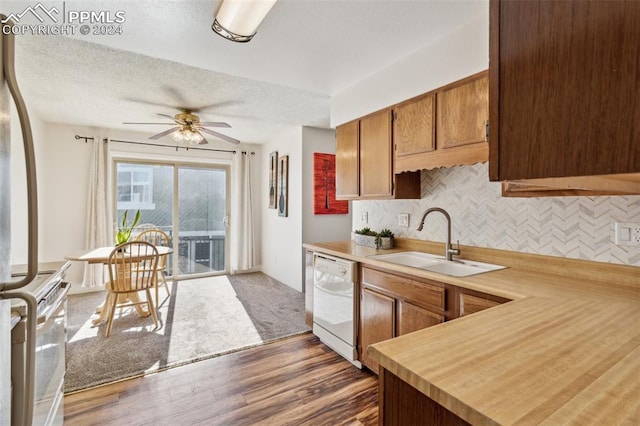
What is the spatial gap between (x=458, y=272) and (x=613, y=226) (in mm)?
829

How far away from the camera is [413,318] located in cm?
186

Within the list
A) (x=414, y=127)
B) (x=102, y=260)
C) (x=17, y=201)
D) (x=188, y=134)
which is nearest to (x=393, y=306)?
(x=414, y=127)

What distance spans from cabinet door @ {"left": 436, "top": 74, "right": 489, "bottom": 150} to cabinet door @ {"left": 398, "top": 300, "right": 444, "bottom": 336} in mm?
1063

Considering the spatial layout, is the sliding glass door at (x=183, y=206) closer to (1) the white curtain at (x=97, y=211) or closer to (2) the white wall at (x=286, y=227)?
(1) the white curtain at (x=97, y=211)

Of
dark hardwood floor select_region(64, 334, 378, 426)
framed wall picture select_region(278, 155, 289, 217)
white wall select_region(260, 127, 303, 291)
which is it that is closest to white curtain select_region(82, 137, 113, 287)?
white wall select_region(260, 127, 303, 291)

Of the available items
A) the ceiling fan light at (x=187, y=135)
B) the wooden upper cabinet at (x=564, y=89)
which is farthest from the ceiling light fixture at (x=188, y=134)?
the wooden upper cabinet at (x=564, y=89)

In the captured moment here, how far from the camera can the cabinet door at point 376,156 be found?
2.48 metres

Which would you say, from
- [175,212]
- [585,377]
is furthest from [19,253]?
[585,377]

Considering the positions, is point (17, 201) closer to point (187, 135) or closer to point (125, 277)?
point (125, 277)

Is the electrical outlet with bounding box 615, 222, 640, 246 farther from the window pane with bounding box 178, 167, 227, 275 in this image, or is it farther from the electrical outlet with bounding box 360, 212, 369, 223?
the window pane with bounding box 178, 167, 227, 275

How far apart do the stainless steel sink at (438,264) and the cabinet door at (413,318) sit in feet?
0.83

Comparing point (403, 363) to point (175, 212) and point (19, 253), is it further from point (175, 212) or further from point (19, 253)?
point (175, 212)

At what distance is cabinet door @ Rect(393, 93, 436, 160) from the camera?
211 cm

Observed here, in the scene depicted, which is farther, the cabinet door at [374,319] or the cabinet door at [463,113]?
the cabinet door at [374,319]
